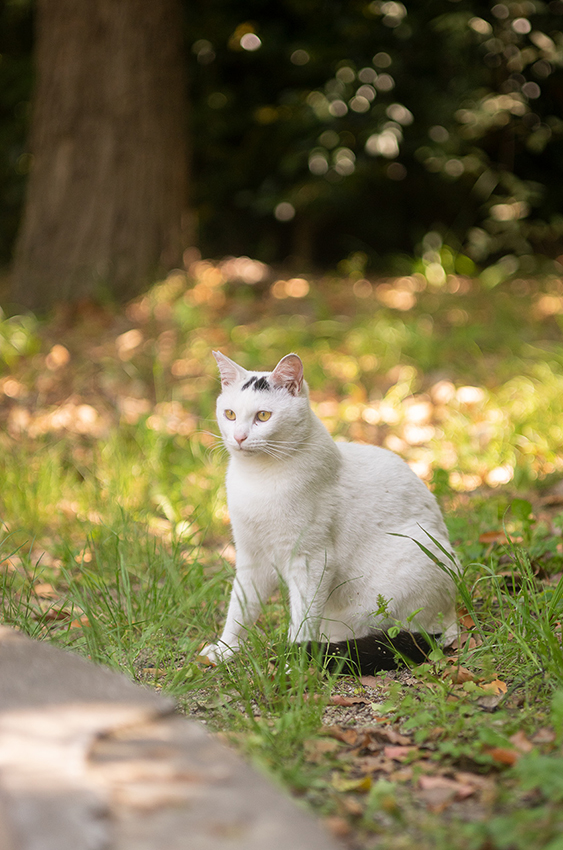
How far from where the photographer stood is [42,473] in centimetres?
379

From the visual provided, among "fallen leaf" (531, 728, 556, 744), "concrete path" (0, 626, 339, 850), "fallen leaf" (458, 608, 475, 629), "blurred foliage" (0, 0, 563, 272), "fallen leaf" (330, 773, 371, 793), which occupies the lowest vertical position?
"fallen leaf" (458, 608, 475, 629)

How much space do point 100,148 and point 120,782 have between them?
5.35 m

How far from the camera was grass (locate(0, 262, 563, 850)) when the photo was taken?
1751 millimetres

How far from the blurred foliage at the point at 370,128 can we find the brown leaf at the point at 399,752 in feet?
16.8

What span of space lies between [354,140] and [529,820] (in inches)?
234

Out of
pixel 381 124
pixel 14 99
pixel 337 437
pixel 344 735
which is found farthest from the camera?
pixel 14 99

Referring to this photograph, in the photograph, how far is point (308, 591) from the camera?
2.36 meters

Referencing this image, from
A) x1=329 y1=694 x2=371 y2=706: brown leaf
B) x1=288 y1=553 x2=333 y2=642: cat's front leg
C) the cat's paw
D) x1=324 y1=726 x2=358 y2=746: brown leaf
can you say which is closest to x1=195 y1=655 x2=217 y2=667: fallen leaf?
the cat's paw

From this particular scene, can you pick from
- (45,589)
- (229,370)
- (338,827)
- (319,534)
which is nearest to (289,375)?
(229,370)

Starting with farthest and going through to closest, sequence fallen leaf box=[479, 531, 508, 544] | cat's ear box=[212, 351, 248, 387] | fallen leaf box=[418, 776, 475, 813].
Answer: fallen leaf box=[479, 531, 508, 544]
cat's ear box=[212, 351, 248, 387]
fallen leaf box=[418, 776, 475, 813]

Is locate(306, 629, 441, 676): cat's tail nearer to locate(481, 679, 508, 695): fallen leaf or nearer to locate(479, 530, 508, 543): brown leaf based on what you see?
locate(481, 679, 508, 695): fallen leaf

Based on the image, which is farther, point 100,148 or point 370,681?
point 100,148

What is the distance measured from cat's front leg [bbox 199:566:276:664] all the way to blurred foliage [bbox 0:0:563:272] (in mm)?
4531

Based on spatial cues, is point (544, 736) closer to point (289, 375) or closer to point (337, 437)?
point (289, 375)
